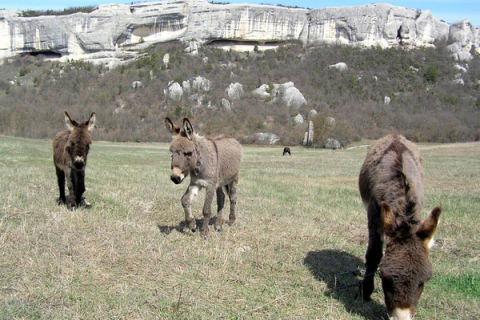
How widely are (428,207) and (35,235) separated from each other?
11085 millimetres

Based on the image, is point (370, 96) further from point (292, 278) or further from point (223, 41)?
point (292, 278)

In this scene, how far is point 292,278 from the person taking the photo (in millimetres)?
6199

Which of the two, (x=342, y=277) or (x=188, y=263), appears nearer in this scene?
(x=188, y=263)

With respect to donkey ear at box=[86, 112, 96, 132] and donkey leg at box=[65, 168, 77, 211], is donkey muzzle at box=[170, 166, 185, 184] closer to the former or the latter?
donkey leg at box=[65, 168, 77, 211]

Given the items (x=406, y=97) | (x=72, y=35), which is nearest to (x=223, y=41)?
(x=72, y=35)

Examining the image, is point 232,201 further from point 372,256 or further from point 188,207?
point 372,256

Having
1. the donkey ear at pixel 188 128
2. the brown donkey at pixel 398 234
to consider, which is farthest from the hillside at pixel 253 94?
the brown donkey at pixel 398 234

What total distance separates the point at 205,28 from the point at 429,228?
98.8 m

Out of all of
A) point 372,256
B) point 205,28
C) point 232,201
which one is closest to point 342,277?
point 372,256

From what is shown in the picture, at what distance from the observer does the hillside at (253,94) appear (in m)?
69.9

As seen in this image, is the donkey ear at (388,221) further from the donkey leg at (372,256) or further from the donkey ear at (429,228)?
the donkey leg at (372,256)

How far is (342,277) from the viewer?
21.6 feet

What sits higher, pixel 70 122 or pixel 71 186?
pixel 70 122

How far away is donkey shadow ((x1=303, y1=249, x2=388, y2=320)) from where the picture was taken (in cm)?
528
